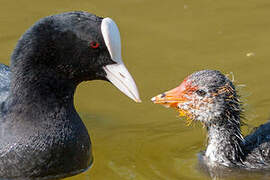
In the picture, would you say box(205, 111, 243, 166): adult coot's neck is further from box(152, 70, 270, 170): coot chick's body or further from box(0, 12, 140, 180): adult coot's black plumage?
box(0, 12, 140, 180): adult coot's black plumage

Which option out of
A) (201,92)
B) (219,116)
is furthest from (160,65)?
(219,116)

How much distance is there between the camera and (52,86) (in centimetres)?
498

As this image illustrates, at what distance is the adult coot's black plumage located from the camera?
4810 millimetres

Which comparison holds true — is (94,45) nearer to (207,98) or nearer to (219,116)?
(207,98)

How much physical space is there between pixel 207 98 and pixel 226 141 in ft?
1.34

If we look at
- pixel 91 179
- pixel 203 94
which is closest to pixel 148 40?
pixel 203 94

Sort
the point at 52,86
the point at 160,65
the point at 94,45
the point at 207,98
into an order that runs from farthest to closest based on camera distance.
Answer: the point at 160,65, the point at 207,98, the point at 52,86, the point at 94,45

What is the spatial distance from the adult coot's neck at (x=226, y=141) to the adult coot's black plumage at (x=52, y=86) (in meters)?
1.18

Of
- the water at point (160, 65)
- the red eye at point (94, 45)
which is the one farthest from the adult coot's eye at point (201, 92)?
the red eye at point (94, 45)

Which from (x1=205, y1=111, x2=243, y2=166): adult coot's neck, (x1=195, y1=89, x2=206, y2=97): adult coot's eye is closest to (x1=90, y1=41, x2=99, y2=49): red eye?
(x1=195, y1=89, x2=206, y2=97): adult coot's eye

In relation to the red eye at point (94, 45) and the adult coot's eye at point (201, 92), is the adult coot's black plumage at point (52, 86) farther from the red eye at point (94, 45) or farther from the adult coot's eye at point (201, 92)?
the adult coot's eye at point (201, 92)

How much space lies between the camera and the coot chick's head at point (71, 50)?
4793 millimetres

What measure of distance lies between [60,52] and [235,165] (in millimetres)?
1907

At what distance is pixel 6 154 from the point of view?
503 centimetres
